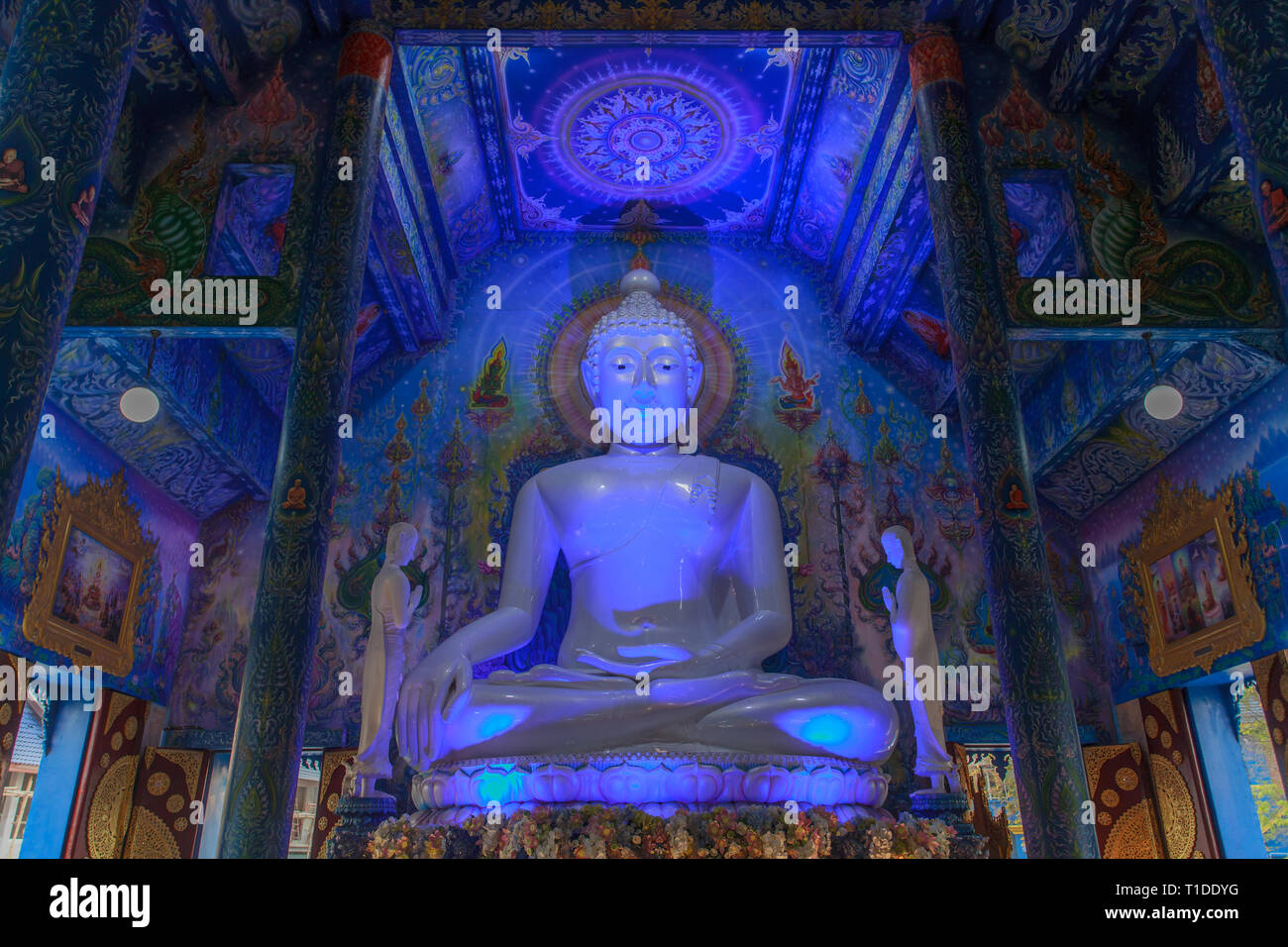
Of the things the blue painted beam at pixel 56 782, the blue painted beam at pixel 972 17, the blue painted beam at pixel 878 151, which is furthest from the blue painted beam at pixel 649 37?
the blue painted beam at pixel 56 782

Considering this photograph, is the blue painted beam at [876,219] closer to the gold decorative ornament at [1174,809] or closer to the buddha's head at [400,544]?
the buddha's head at [400,544]

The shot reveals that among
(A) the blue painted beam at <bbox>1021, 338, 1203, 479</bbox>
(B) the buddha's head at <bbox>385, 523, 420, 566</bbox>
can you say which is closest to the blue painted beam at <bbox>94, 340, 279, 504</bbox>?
(B) the buddha's head at <bbox>385, 523, 420, 566</bbox>

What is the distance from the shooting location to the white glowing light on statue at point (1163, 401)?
5.41 meters

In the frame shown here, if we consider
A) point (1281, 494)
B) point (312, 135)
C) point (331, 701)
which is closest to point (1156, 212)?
point (1281, 494)

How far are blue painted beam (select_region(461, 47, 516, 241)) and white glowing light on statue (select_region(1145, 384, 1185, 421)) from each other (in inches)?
183

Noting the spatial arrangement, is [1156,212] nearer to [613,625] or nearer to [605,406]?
[605,406]

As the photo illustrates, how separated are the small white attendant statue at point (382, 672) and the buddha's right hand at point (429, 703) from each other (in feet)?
2.70

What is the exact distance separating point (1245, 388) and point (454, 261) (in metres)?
5.64

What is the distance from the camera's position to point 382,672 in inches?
207

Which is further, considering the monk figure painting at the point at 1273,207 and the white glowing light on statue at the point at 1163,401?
the white glowing light on statue at the point at 1163,401

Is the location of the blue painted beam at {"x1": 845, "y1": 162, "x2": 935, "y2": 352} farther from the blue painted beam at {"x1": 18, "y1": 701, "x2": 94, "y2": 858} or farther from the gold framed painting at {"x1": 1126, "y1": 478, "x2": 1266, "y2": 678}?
the blue painted beam at {"x1": 18, "y1": 701, "x2": 94, "y2": 858}

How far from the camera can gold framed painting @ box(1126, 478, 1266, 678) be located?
19.1ft

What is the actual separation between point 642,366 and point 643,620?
1.76m

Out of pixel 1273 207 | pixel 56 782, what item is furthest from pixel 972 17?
pixel 56 782
